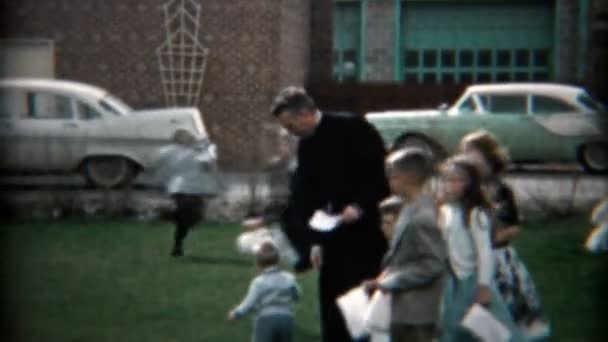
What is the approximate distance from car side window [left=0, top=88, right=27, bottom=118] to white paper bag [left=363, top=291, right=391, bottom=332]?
13.2 metres

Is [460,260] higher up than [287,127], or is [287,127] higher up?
[287,127]

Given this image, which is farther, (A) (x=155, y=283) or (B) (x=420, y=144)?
(B) (x=420, y=144)

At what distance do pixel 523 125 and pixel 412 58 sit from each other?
1513cm

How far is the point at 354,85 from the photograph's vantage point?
28047 millimetres

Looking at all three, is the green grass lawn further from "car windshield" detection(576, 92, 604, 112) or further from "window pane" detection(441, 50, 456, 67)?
"window pane" detection(441, 50, 456, 67)

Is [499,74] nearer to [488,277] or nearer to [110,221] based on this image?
[110,221]

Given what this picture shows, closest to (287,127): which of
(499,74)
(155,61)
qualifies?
(155,61)

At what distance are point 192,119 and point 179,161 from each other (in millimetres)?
6108

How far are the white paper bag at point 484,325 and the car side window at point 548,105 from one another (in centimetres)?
1560

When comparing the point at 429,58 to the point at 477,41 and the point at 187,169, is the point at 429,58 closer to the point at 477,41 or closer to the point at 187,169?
the point at 477,41

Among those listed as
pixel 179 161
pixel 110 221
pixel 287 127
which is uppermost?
pixel 287 127

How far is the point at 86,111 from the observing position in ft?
62.2

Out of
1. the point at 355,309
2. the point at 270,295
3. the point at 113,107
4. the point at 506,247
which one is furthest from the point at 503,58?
the point at 355,309

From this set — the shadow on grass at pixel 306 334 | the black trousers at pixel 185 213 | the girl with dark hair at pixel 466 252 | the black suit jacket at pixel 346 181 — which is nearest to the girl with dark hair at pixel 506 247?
the girl with dark hair at pixel 466 252
